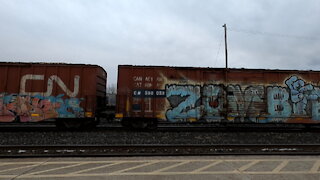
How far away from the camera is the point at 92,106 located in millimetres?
10453

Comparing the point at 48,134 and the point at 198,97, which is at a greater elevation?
the point at 198,97

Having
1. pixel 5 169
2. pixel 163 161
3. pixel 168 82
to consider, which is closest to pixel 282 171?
pixel 163 161

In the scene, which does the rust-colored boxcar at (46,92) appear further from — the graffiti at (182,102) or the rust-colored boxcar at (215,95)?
the graffiti at (182,102)

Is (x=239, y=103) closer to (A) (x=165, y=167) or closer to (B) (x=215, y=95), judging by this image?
(B) (x=215, y=95)

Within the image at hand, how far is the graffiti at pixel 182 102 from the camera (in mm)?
10648

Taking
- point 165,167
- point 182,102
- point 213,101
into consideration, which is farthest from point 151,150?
point 213,101

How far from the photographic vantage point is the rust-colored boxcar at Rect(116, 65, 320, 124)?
10609 mm

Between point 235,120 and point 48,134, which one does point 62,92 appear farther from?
point 235,120

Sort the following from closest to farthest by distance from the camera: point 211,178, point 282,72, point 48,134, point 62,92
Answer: point 211,178
point 48,134
point 62,92
point 282,72

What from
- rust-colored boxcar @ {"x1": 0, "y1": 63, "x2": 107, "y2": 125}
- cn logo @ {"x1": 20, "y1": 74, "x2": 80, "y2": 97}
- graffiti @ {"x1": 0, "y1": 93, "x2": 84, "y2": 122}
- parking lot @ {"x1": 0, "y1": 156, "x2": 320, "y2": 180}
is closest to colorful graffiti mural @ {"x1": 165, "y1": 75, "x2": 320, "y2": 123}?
rust-colored boxcar @ {"x1": 0, "y1": 63, "x2": 107, "y2": 125}

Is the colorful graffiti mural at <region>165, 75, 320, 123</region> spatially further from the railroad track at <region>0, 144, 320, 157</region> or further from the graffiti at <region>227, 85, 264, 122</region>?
the railroad track at <region>0, 144, 320, 157</region>

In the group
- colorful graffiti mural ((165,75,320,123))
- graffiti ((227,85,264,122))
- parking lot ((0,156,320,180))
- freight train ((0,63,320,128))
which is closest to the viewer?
parking lot ((0,156,320,180))

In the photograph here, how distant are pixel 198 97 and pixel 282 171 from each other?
6301 millimetres

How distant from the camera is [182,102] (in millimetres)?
10727
